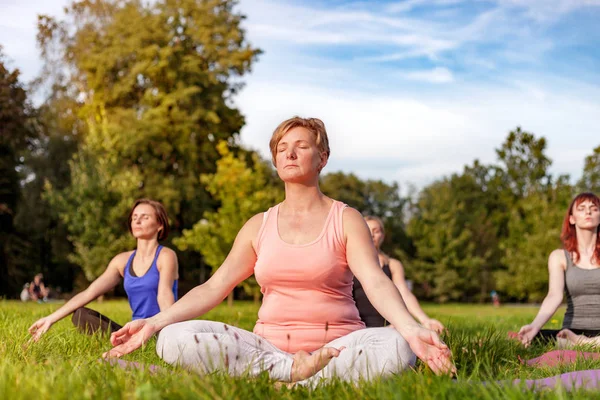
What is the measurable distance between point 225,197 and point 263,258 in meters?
24.4

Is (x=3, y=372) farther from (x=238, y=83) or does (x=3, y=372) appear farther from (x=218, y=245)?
(x=238, y=83)

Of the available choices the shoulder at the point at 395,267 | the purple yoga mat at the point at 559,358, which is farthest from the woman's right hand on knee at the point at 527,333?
the shoulder at the point at 395,267

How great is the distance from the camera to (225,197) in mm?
28516

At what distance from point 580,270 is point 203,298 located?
4584 millimetres

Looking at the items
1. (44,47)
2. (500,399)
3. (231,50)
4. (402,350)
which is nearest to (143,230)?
(402,350)

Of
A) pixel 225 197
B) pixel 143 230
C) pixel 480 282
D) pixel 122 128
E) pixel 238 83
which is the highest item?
pixel 238 83

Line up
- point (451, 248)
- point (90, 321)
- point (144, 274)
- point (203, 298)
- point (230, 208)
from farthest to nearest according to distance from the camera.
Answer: point (451, 248), point (230, 208), point (144, 274), point (90, 321), point (203, 298)

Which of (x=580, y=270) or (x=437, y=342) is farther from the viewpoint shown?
(x=580, y=270)

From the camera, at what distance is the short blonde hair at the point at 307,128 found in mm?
4320

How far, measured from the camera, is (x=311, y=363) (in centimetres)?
366

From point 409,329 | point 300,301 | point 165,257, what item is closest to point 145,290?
point 165,257

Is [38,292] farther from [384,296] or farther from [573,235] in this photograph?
[384,296]

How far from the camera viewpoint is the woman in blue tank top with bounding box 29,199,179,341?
6531mm

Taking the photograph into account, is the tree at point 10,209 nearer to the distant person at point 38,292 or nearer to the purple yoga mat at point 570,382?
the distant person at point 38,292
